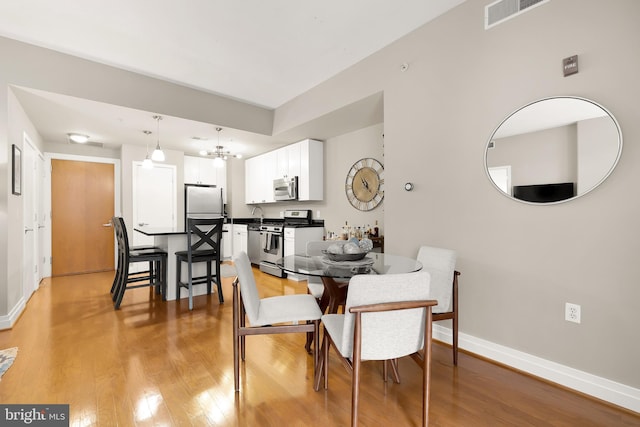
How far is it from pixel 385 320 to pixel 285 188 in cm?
408

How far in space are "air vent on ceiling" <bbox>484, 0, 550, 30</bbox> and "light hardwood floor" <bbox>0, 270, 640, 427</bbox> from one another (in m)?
2.61

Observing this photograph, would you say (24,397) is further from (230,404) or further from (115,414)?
(230,404)

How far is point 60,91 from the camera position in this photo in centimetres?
309

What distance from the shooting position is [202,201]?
630cm

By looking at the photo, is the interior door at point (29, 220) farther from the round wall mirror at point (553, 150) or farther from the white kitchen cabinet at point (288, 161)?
the round wall mirror at point (553, 150)

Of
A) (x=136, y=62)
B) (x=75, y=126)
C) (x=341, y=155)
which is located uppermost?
(x=136, y=62)

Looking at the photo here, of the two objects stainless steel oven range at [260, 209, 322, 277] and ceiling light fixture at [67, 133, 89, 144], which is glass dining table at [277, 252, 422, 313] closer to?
stainless steel oven range at [260, 209, 322, 277]

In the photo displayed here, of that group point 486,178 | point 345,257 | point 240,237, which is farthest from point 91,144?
point 486,178

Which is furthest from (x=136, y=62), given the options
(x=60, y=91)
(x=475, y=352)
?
(x=475, y=352)

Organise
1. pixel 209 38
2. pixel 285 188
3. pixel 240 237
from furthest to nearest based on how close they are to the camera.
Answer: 1. pixel 240 237
2. pixel 285 188
3. pixel 209 38

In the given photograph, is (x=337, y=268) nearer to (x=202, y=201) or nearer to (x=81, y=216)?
(x=202, y=201)

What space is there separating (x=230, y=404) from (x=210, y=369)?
1.55 ft

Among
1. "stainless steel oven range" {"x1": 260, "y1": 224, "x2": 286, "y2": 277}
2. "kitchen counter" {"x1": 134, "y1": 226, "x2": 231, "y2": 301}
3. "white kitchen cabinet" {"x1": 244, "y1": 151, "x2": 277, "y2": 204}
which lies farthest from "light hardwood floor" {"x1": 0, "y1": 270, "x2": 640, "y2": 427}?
"white kitchen cabinet" {"x1": 244, "y1": 151, "x2": 277, "y2": 204}

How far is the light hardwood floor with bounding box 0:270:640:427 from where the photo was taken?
1631 millimetres
